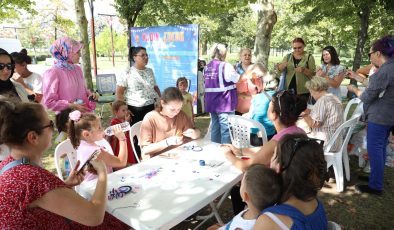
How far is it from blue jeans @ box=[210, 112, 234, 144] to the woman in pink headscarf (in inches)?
76.6

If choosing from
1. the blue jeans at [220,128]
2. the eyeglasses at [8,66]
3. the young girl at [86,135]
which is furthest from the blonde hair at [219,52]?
the eyeglasses at [8,66]

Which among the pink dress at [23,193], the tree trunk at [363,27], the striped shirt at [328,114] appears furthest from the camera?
the tree trunk at [363,27]

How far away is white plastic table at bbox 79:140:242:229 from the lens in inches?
62.7

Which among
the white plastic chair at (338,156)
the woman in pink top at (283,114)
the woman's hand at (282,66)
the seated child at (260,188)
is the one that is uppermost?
the woman's hand at (282,66)

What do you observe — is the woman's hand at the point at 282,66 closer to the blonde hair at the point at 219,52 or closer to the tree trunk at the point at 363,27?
the blonde hair at the point at 219,52

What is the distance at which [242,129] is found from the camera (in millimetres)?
3484

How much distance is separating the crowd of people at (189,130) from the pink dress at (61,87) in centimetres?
1

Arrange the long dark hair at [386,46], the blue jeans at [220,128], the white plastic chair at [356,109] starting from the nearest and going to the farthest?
the long dark hair at [386,46]
the white plastic chair at [356,109]
the blue jeans at [220,128]

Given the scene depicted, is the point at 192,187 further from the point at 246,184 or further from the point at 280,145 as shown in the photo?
the point at 280,145

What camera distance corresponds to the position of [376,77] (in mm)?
3100

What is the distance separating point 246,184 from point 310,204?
313 millimetres

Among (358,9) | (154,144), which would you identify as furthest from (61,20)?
(154,144)

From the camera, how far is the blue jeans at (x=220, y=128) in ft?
14.1

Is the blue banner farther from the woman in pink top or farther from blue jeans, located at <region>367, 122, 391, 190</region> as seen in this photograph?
the woman in pink top
